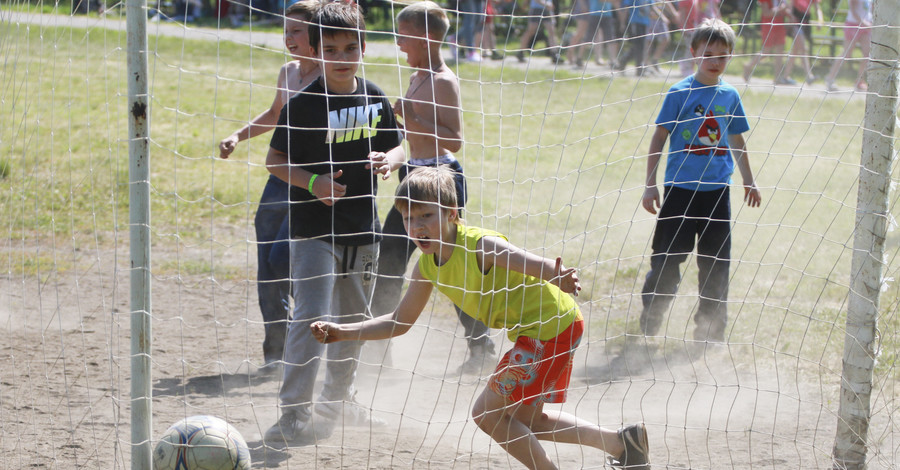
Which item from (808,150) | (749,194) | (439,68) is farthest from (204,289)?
(808,150)

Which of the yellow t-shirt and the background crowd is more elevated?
the yellow t-shirt

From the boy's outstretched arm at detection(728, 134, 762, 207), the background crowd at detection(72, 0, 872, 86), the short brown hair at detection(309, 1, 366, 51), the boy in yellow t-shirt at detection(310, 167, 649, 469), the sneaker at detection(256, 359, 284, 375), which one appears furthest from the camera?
the background crowd at detection(72, 0, 872, 86)

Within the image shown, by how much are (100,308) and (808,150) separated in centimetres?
871

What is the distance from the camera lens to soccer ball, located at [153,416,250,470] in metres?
3.17

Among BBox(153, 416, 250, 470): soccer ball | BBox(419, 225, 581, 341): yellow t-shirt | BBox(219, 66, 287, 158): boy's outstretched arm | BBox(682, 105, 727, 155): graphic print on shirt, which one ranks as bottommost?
BBox(153, 416, 250, 470): soccer ball

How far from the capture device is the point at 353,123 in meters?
4.03

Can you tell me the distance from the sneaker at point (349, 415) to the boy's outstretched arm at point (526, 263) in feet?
4.24

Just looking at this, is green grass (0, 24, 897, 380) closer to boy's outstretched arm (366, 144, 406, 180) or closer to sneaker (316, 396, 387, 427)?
boy's outstretched arm (366, 144, 406, 180)

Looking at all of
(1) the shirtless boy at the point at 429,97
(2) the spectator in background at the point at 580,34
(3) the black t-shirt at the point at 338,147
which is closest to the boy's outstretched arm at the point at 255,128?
(3) the black t-shirt at the point at 338,147

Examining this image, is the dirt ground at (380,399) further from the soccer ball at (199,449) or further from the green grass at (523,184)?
the green grass at (523,184)

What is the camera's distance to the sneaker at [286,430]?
3.98 meters

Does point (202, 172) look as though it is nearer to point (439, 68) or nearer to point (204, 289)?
point (204, 289)

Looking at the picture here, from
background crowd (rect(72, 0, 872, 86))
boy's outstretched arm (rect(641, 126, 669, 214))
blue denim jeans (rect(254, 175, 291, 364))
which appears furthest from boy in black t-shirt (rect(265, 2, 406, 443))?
background crowd (rect(72, 0, 872, 86))

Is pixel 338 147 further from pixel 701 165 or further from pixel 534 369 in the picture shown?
pixel 701 165
